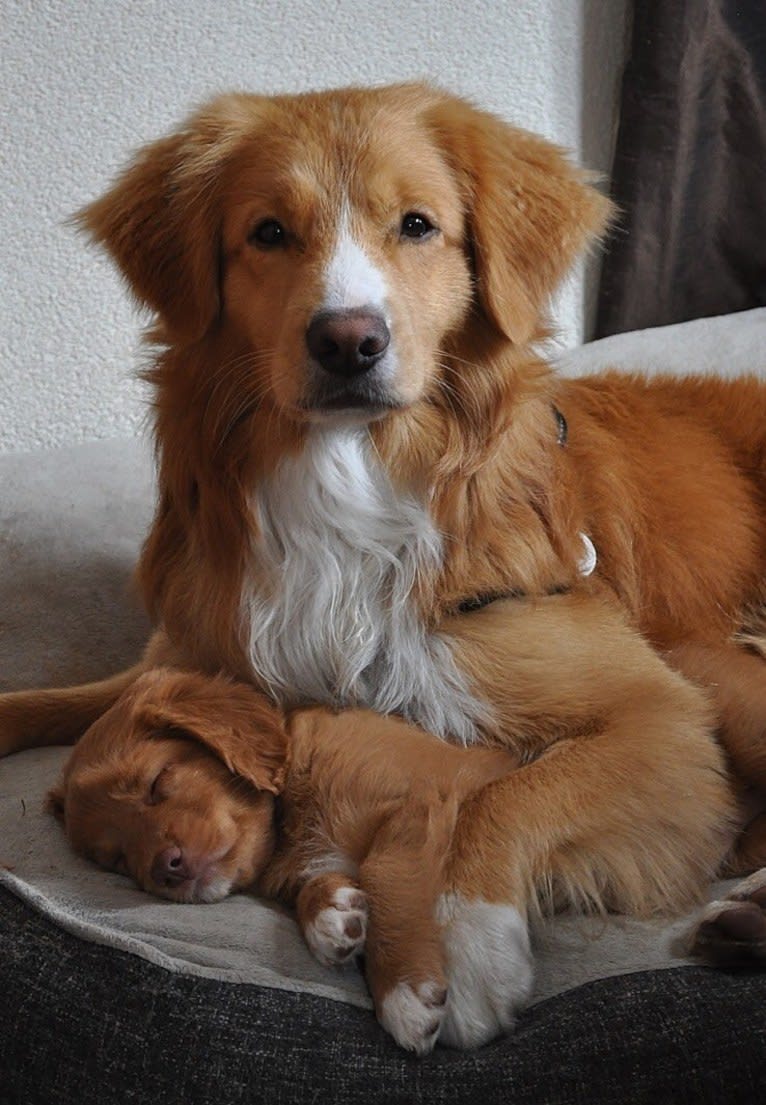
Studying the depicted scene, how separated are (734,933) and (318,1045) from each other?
0.52m

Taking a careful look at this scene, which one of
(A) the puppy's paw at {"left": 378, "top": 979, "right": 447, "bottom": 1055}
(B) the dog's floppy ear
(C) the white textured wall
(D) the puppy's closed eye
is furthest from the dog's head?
(C) the white textured wall

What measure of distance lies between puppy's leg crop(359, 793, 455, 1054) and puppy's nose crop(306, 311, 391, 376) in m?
0.61

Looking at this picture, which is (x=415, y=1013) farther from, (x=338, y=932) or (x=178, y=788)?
(x=178, y=788)

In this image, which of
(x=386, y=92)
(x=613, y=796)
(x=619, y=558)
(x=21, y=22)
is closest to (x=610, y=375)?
(x=619, y=558)

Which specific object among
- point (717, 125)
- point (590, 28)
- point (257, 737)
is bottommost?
point (257, 737)

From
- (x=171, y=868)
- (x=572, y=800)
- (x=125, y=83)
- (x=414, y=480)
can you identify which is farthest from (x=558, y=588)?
(x=125, y=83)

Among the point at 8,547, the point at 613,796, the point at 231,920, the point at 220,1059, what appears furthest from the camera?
the point at 8,547

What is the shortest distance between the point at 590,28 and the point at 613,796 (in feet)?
7.81

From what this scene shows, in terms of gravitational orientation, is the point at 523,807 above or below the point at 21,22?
below

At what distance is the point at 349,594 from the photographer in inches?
80.0

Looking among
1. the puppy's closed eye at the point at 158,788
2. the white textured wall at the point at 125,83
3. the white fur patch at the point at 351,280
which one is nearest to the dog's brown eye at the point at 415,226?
the white fur patch at the point at 351,280

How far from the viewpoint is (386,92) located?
2.01m

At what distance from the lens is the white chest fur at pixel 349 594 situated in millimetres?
1964

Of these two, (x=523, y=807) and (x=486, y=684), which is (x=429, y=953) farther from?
(x=486, y=684)
